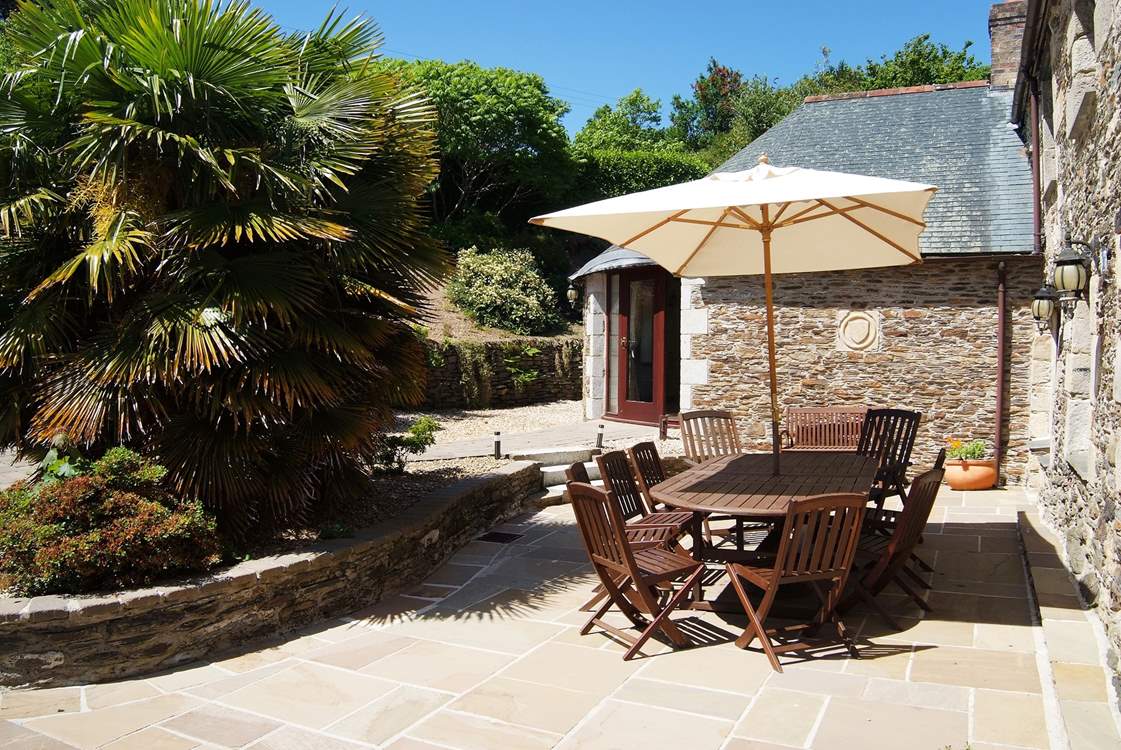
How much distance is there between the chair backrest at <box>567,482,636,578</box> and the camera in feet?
13.2

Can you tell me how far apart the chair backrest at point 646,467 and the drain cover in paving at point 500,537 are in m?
1.62

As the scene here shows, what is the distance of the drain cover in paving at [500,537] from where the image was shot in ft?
22.7

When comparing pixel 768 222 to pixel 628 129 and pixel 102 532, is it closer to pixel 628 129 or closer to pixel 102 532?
pixel 102 532

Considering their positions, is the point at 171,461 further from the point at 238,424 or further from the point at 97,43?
the point at 97,43

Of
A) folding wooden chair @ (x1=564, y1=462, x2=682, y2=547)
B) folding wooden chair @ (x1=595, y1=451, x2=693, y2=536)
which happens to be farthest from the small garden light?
folding wooden chair @ (x1=564, y1=462, x2=682, y2=547)

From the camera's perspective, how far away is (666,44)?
105ft

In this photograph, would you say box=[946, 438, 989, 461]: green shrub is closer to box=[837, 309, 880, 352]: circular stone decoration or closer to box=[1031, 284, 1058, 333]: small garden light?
box=[837, 309, 880, 352]: circular stone decoration

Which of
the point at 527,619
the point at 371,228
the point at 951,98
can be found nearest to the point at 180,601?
the point at 527,619

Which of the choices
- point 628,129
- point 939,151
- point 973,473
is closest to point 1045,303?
point 973,473

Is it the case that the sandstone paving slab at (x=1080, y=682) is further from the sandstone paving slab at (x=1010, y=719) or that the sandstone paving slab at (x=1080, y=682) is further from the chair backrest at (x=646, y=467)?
the chair backrest at (x=646, y=467)

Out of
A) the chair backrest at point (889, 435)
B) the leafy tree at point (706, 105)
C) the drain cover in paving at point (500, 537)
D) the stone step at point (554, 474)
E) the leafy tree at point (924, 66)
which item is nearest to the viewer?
the chair backrest at point (889, 435)

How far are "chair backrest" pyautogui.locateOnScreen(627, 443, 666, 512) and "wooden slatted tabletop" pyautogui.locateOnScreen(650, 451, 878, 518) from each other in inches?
9.7

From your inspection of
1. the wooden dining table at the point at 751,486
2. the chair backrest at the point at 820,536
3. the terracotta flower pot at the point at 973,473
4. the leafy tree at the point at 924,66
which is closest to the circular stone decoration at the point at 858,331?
the terracotta flower pot at the point at 973,473

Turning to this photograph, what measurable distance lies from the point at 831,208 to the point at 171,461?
4.31 m
